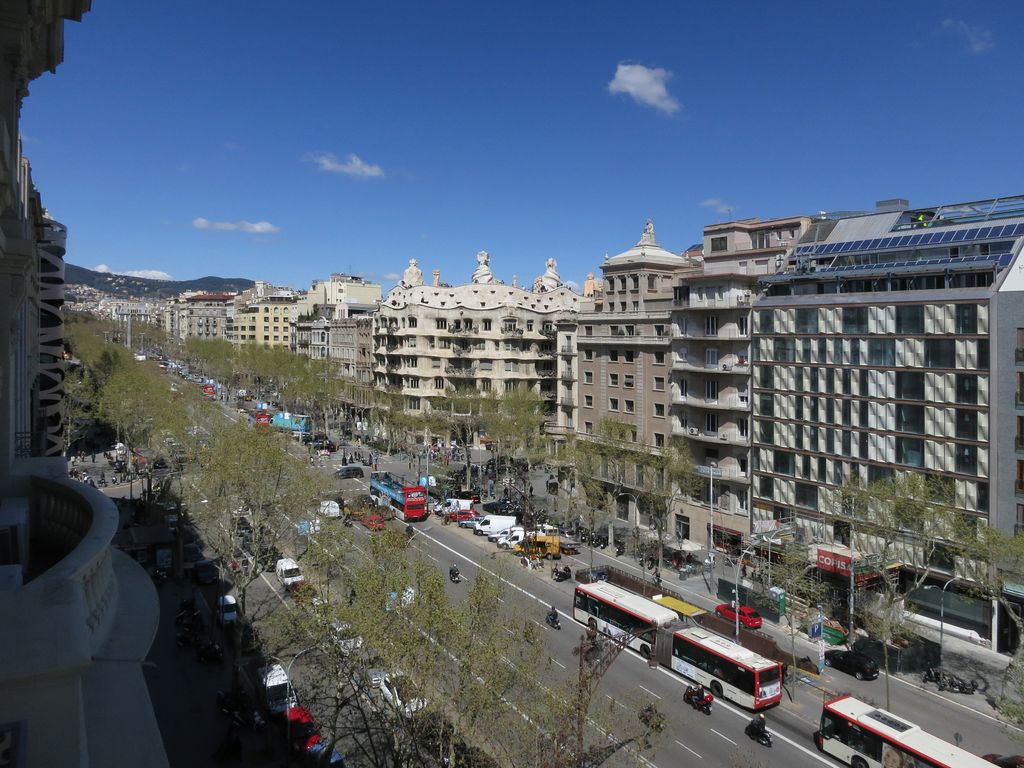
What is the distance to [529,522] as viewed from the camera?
50.8 metres

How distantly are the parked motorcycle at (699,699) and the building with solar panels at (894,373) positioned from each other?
11.9m

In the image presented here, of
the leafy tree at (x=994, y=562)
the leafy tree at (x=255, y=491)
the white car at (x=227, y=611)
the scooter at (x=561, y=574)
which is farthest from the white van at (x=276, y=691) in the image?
the leafy tree at (x=994, y=562)

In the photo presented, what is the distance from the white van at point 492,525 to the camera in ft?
168

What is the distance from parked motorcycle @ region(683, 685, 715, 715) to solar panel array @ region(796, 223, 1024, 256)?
2612 cm

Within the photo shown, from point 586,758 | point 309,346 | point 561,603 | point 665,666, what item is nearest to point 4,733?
point 586,758

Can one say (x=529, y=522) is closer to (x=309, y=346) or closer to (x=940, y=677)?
(x=940, y=677)

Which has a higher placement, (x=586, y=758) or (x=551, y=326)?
(x=551, y=326)

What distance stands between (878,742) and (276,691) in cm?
2048

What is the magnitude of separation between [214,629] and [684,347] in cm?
3314

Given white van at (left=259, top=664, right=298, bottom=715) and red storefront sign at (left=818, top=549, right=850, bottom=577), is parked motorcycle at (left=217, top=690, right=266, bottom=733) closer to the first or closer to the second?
white van at (left=259, top=664, right=298, bottom=715)

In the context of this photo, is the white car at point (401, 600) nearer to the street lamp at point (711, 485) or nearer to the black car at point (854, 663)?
the black car at point (854, 663)

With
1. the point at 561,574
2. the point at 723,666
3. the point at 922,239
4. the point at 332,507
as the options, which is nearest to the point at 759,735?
the point at 723,666

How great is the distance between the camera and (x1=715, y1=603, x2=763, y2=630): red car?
36.4 metres

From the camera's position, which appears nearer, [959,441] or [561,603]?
[959,441]
